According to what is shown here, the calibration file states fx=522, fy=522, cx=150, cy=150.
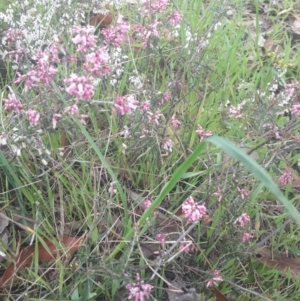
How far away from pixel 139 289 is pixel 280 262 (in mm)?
532

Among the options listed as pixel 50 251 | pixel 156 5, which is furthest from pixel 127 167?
pixel 156 5

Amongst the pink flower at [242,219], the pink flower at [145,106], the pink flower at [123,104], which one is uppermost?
the pink flower at [123,104]

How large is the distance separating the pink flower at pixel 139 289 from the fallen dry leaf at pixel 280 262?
46cm

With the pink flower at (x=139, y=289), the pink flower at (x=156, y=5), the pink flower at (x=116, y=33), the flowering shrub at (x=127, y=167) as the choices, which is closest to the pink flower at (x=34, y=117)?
the flowering shrub at (x=127, y=167)

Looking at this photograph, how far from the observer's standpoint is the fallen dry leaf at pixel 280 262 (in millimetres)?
1540

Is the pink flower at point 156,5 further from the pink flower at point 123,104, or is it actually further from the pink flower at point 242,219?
the pink flower at point 242,219

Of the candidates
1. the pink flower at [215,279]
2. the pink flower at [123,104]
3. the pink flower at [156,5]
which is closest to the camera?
the pink flower at [123,104]

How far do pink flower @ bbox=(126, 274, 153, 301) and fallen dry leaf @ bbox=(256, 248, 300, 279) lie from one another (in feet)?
1.52

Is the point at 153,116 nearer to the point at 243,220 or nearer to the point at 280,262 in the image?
the point at 243,220

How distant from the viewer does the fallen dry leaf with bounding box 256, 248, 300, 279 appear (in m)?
1.54

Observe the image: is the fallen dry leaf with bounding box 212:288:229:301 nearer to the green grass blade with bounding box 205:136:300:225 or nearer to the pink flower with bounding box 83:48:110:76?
the green grass blade with bounding box 205:136:300:225

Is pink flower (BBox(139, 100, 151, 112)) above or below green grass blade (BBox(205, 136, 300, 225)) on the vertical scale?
below

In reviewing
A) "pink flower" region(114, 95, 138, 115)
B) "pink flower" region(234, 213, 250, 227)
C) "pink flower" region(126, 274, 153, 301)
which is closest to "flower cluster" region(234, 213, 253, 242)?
"pink flower" region(234, 213, 250, 227)

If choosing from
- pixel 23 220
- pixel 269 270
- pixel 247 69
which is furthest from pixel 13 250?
pixel 247 69
